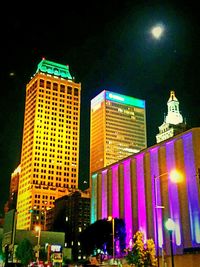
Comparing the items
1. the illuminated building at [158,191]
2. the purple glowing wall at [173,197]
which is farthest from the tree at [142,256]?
the purple glowing wall at [173,197]

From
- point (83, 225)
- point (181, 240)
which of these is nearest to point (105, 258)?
point (181, 240)

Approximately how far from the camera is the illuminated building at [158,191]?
81.3m

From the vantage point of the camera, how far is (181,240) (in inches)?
3211

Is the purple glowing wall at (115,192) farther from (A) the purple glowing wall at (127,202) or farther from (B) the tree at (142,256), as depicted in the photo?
(B) the tree at (142,256)

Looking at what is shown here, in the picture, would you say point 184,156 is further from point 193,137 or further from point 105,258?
point 105,258

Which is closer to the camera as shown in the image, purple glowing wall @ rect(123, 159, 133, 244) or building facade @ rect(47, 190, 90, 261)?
purple glowing wall @ rect(123, 159, 133, 244)

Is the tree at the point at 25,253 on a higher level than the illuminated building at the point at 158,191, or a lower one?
lower

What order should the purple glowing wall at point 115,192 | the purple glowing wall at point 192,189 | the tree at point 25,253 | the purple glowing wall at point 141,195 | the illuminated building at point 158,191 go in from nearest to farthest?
1. the purple glowing wall at point 192,189
2. the illuminated building at point 158,191
3. the purple glowing wall at point 141,195
4. the tree at point 25,253
5. the purple glowing wall at point 115,192

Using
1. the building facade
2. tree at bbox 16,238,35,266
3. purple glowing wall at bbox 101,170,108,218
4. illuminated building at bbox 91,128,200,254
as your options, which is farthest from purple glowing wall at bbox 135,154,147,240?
the building facade

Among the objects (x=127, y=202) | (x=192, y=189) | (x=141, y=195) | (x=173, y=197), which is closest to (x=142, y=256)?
(x=192, y=189)

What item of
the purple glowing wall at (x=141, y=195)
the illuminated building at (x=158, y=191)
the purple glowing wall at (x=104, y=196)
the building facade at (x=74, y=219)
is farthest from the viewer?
the building facade at (x=74, y=219)

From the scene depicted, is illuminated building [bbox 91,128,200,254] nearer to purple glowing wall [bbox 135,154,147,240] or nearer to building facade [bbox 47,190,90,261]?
purple glowing wall [bbox 135,154,147,240]

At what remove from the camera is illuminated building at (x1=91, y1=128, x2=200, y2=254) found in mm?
81312

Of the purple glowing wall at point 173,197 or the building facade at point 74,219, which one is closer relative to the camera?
the purple glowing wall at point 173,197
